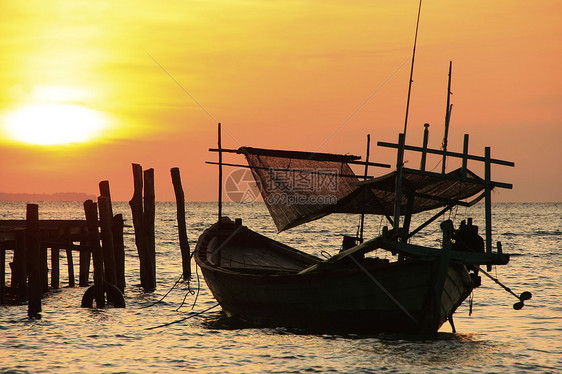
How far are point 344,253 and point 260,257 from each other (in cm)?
826

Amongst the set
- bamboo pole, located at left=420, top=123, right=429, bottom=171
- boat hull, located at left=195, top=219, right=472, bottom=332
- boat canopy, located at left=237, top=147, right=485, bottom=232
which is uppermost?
bamboo pole, located at left=420, top=123, right=429, bottom=171

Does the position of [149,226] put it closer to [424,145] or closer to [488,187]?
[424,145]

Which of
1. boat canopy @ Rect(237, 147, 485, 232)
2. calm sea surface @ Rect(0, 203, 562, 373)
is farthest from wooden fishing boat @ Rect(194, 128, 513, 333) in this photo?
calm sea surface @ Rect(0, 203, 562, 373)

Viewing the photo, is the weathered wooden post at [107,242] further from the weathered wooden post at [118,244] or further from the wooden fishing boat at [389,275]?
the wooden fishing boat at [389,275]

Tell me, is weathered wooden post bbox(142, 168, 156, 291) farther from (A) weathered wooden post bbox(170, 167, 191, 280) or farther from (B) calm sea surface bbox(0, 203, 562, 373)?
(A) weathered wooden post bbox(170, 167, 191, 280)

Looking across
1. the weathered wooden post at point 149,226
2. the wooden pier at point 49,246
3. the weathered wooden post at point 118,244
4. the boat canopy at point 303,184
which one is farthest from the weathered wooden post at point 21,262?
the boat canopy at point 303,184

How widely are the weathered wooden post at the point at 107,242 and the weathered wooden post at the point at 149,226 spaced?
2434 millimetres

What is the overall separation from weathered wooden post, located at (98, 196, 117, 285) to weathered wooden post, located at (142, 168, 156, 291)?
7.99ft

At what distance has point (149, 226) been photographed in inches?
861

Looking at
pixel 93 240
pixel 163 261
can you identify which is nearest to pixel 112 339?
pixel 93 240

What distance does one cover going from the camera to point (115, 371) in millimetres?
12383

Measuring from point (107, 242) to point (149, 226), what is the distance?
11.4 feet

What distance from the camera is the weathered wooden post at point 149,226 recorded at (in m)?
21.8

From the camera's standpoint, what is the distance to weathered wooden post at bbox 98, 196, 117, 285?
18.1 m
